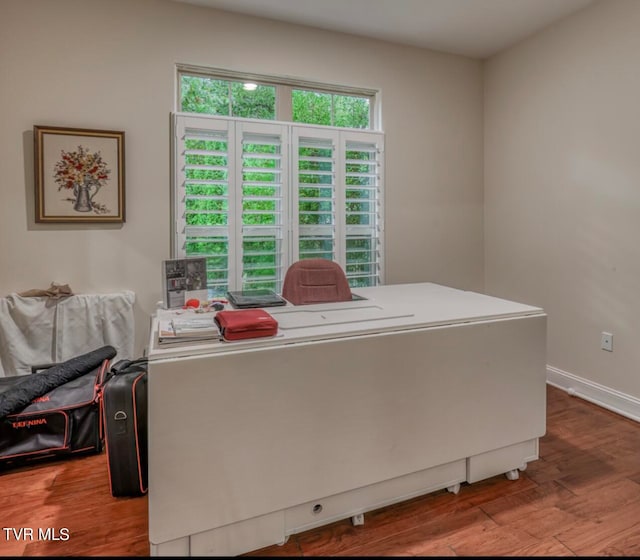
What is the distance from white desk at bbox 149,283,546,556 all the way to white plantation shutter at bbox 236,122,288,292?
105cm

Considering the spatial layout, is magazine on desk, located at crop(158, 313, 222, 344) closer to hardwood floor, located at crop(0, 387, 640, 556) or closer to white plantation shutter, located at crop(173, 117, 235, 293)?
hardwood floor, located at crop(0, 387, 640, 556)

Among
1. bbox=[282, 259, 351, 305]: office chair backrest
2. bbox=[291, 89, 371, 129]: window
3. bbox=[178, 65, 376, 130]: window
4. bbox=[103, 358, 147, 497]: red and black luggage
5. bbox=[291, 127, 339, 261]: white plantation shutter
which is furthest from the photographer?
bbox=[291, 89, 371, 129]: window

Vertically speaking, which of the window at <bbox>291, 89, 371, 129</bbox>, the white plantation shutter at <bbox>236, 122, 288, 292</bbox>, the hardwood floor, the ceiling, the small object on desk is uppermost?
the ceiling

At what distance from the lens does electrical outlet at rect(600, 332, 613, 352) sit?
110 inches

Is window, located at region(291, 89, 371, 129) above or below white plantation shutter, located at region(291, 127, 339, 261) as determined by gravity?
above

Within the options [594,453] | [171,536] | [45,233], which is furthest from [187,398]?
[594,453]

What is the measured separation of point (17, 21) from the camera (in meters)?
2.45

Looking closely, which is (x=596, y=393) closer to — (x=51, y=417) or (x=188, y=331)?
(x=188, y=331)

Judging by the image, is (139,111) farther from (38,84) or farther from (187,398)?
(187,398)

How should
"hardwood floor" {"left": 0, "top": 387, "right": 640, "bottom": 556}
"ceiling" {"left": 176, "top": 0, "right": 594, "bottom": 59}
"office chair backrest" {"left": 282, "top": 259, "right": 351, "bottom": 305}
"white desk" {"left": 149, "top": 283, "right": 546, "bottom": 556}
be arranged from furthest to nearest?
"ceiling" {"left": 176, "top": 0, "right": 594, "bottom": 59} < "office chair backrest" {"left": 282, "top": 259, "right": 351, "bottom": 305} < "hardwood floor" {"left": 0, "top": 387, "right": 640, "bottom": 556} < "white desk" {"left": 149, "top": 283, "right": 546, "bottom": 556}

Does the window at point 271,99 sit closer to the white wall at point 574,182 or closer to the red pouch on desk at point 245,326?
the white wall at point 574,182

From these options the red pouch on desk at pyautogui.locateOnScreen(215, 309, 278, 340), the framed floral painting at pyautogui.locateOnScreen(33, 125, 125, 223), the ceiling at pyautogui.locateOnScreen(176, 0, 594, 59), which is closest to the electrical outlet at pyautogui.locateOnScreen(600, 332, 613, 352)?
the ceiling at pyautogui.locateOnScreen(176, 0, 594, 59)

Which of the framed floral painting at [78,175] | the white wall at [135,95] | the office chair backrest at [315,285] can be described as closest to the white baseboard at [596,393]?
the white wall at [135,95]

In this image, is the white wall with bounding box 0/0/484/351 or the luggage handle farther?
the white wall with bounding box 0/0/484/351
